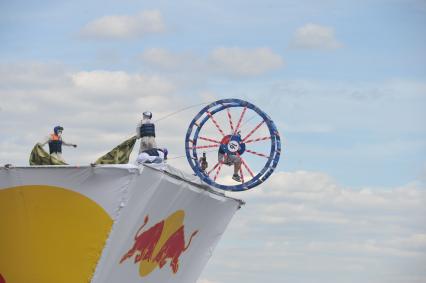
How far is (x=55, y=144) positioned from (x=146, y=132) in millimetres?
2571

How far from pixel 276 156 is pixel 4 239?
25.5 ft

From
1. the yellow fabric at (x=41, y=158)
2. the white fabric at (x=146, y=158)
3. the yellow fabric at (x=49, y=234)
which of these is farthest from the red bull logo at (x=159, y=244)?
the yellow fabric at (x=41, y=158)

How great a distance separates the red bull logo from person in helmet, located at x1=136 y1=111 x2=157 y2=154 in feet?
6.73

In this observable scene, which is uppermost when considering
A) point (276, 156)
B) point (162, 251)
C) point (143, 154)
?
point (276, 156)

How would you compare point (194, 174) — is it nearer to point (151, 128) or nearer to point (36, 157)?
point (151, 128)

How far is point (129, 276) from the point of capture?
2302 centimetres

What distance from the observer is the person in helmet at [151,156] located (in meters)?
23.6

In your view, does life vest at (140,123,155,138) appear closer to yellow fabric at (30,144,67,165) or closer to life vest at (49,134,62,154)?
life vest at (49,134,62,154)

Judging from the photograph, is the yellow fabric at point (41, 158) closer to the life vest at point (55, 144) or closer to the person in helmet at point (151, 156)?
the life vest at point (55, 144)

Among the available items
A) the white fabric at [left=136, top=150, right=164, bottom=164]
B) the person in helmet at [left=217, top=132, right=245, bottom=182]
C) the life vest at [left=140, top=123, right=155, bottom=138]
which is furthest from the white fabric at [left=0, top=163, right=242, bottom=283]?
the life vest at [left=140, top=123, right=155, bottom=138]

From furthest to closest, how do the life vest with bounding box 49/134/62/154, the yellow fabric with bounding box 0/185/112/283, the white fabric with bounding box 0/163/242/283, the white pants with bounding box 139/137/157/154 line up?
the white pants with bounding box 139/137/157/154 < the life vest with bounding box 49/134/62/154 < the white fabric with bounding box 0/163/242/283 < the yellow fabric with bounding box 0/185/112/283

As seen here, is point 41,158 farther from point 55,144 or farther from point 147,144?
point 147,144

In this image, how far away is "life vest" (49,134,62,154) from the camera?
24.5 m

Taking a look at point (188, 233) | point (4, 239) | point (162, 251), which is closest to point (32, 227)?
point (4, 239)
